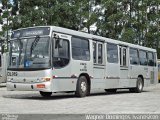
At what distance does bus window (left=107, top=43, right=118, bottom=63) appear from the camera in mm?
21578

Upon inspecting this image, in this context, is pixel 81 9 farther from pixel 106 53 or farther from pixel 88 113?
pixel 88 113

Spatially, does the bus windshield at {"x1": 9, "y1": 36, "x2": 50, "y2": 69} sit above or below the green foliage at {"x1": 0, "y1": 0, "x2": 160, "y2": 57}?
below

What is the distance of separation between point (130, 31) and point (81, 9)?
19.2ft

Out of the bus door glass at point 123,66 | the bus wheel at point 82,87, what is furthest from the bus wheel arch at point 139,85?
the bus wheel at point 82,87

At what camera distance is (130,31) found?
45625mm

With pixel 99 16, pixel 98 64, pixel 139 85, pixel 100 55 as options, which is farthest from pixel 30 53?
pixel 99 16

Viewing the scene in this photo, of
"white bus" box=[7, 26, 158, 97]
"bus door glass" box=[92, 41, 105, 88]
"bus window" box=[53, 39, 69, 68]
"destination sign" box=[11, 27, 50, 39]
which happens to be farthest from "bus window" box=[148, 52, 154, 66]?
"destination sign" box=[11, 27, 50, 39]

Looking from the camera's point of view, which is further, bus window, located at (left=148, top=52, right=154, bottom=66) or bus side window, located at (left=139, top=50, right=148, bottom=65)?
bus window, located at (left=148, top=52, right=154, bottom=66)

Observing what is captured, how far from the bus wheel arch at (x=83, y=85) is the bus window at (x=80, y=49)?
803 millimetres

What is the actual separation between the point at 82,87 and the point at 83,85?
122mm

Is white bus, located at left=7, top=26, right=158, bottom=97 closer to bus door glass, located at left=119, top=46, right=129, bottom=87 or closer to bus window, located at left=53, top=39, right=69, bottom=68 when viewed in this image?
bus window, located at left=53, top=39, right=69, bottom=68

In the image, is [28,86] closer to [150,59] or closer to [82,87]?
[82,87]

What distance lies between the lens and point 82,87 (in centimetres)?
1902

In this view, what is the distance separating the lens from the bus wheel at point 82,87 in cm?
1870
